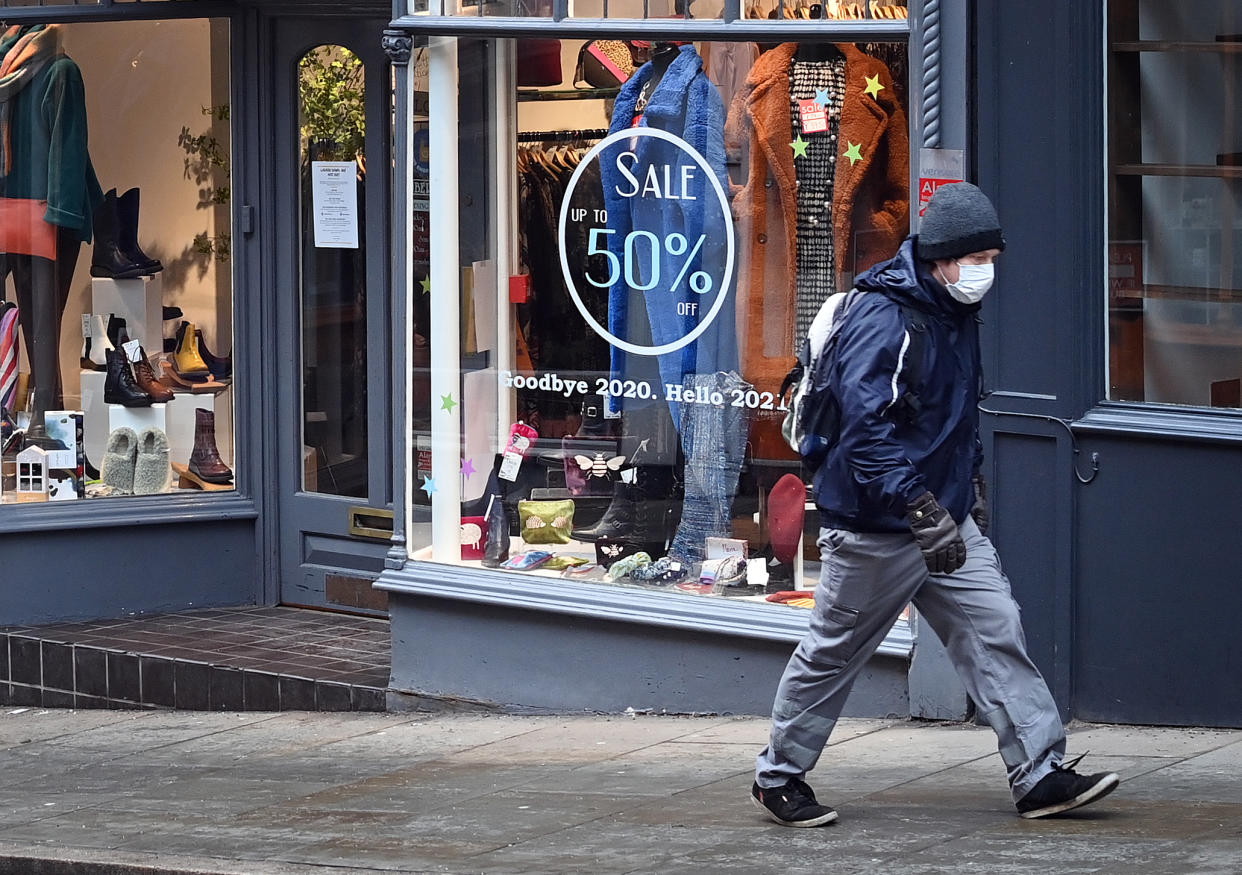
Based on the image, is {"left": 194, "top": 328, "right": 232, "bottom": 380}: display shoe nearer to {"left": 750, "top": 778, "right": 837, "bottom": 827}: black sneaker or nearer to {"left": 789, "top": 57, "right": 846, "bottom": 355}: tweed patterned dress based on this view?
{"left": 789, "top": 57, "right": 846, "bottom": 355}: tweed patterned dress

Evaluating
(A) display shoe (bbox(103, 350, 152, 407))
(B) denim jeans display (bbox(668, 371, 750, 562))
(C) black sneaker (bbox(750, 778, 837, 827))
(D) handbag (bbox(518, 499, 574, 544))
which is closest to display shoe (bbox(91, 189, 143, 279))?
(A) display shoe (bbox(103, 350, 152, 407))

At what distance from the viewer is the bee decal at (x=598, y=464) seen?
7445 millimetres

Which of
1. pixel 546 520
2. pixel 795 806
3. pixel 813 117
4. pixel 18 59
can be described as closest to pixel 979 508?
pixel 795 806

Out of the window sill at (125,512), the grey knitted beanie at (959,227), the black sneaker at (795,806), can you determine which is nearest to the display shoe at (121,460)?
the window sill at (125,512)

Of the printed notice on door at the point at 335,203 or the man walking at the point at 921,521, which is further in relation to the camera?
the printed notice on door at the point at 335,203

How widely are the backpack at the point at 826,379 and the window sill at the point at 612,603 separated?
5.39 ft

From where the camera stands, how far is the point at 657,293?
727cm

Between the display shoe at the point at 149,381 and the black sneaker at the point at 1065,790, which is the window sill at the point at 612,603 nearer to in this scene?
the black sneaker at the point at 1065,790

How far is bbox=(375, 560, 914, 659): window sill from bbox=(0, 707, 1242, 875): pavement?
13.6 inches

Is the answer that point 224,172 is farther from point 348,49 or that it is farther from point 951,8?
point 951,8

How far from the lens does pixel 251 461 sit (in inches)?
358

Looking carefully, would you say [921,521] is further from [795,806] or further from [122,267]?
[122,267]

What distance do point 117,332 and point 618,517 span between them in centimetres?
306

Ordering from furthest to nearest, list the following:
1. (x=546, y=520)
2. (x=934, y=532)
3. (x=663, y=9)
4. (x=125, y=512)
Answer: (x=125, y=512) → (x=546, y=520) → (x=663, y=9) → (x=934, y=532)
